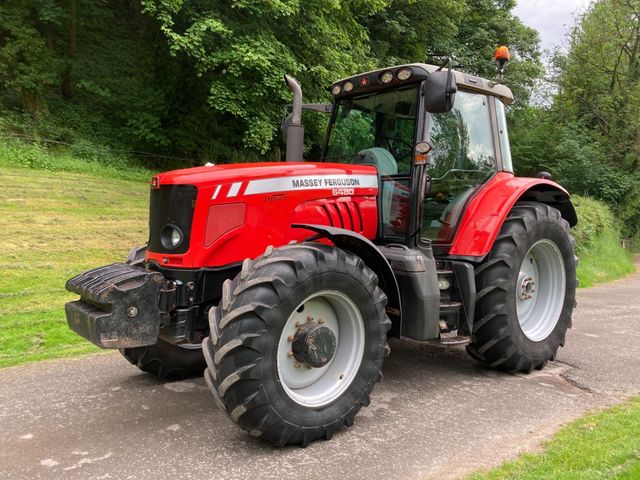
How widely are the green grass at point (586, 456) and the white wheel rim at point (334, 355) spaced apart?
3.13ft

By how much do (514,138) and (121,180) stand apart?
1386 centimetres

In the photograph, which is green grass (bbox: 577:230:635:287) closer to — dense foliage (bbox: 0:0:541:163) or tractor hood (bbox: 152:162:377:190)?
dense foliage (bbox: 0:0:541:163)

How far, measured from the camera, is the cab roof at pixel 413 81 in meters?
4.14

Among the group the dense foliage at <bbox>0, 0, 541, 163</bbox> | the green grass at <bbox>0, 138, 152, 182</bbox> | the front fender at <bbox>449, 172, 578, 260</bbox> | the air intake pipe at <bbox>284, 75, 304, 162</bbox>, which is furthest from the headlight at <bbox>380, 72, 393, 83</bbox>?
the green grass at <bbox>0, 138, 152, 182</bbox>

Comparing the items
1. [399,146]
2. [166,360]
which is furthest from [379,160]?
[166,360]

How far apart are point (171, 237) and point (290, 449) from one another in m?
1.48

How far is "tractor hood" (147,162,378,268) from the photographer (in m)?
3.43

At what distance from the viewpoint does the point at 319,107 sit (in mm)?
4988

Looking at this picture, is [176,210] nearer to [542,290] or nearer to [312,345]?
[312,345]

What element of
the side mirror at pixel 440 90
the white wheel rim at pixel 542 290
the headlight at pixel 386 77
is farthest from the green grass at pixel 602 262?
the side mirror at pixel 440 90

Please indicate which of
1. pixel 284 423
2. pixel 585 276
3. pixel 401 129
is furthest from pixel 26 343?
pixel 585 276

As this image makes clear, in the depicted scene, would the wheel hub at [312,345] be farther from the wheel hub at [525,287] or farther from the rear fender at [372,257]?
the wheel hub at [525,287]

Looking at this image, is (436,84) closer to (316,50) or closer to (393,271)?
(393,271)

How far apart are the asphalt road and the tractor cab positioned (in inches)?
46.7
